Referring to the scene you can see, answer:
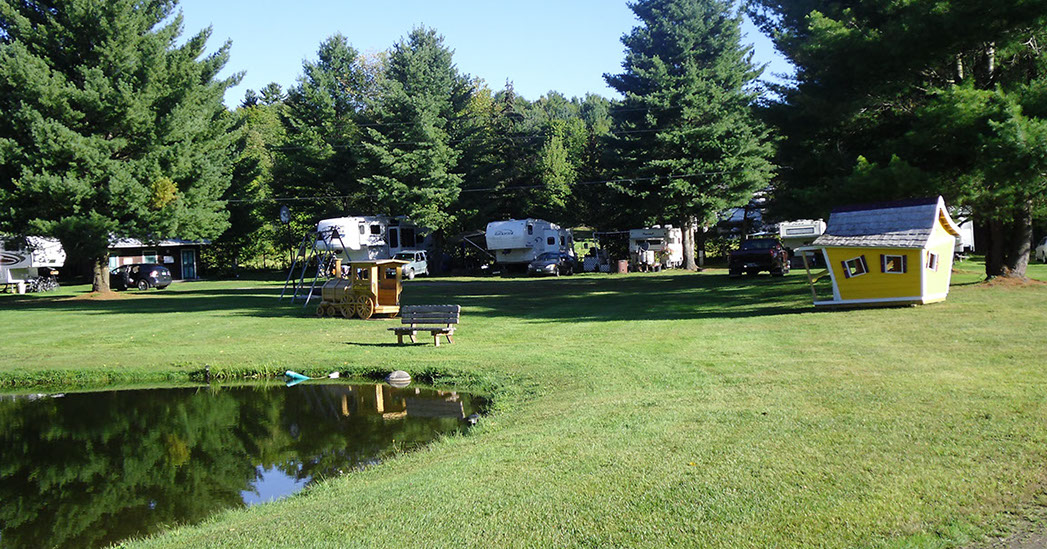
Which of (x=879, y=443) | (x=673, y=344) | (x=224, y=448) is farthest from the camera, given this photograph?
(x=673, y=344)

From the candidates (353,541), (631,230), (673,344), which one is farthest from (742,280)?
(353,541)

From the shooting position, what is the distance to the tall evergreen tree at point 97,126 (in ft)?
94.2

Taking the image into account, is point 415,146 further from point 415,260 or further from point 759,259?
point 759,259

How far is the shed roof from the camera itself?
18781mm

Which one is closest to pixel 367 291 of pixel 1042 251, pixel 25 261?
pixel 25 261

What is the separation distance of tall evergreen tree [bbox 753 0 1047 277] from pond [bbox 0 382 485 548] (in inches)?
564

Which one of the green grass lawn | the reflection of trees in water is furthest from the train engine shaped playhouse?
the reflection of trees in water

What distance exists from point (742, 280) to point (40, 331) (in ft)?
83.6

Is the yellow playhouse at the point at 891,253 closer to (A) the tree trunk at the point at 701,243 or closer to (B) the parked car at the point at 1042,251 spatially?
(B) the parked car at the point at 1042,251

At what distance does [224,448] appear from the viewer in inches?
392

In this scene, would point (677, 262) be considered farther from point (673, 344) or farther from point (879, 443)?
point (879, 443)

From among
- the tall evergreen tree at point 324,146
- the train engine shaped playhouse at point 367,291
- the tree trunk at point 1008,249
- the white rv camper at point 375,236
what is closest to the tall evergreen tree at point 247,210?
the tall evergreen tree at point 324,146

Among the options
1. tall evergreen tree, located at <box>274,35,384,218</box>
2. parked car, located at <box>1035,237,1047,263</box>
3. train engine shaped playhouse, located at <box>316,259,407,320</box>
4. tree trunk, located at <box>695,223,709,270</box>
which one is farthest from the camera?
tall evergreen tree, located at <box>274,35,384,218</box>

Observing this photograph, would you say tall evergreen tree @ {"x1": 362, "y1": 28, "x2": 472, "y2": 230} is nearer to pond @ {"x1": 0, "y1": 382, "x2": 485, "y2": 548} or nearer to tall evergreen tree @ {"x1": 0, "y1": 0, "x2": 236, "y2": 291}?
tall evergreen tree @ {"x1": 0, "y1": 0, "x2": 236, "y2": 291}
